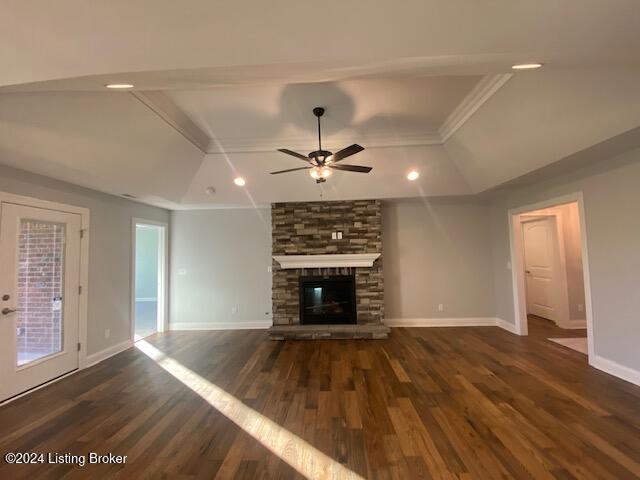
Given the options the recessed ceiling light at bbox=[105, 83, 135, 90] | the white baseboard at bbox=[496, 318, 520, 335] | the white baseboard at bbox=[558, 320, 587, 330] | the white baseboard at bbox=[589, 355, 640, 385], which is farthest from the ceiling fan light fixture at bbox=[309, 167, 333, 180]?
the white baseboard at bbox=[558, 320, 587, 330]

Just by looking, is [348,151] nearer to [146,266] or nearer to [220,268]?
[220,268]

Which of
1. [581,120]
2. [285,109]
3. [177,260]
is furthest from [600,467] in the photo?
[177,260]

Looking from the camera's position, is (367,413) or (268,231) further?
(268,231)

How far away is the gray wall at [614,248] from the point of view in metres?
3.07

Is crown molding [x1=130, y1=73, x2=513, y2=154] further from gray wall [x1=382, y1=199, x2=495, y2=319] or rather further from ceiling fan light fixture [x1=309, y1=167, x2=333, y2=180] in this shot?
gray wall [x1=382, y1=199, x2=495, y2=319]

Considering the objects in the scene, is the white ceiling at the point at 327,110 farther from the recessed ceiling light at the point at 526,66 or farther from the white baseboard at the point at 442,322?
the white baseboard at the point at 442,322

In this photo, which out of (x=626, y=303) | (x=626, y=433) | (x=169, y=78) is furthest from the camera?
(x=626, y=303)

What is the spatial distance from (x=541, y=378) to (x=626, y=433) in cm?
99

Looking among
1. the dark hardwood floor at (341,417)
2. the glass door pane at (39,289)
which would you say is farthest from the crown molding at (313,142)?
the dark hardwood floor at (341,417)

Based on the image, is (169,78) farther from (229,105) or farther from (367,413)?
(367,413)

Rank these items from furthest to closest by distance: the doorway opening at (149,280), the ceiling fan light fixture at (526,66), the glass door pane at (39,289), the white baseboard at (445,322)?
the doorway opening at (149,280), the white baseboard at (445,322), the glass door pane at (39,289), the ceiling fan light fixture at (526,66)

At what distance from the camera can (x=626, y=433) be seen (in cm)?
226

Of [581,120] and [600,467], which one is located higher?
[581,120]

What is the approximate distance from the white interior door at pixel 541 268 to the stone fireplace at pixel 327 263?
333 cm
